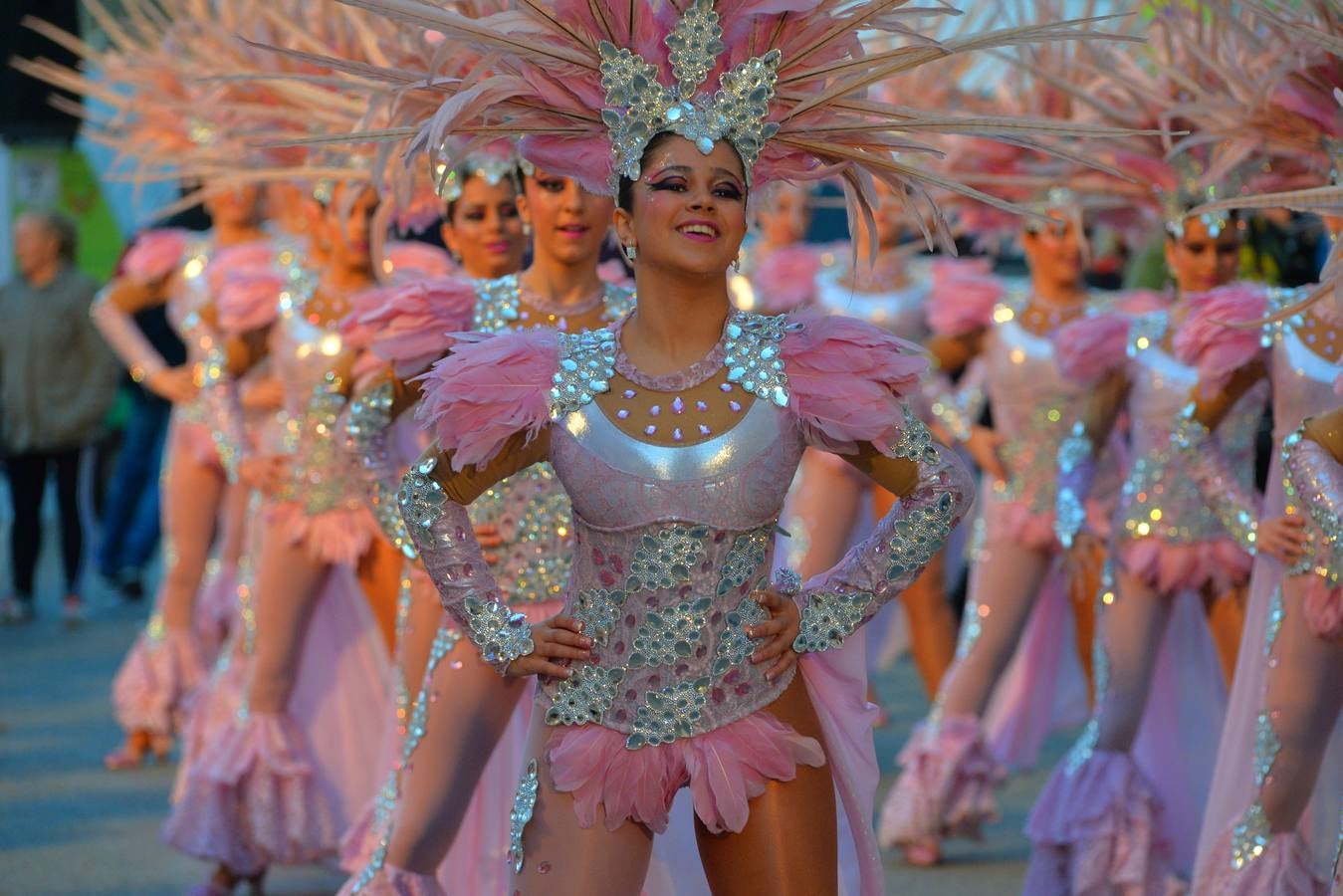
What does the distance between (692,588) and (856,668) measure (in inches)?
16.6

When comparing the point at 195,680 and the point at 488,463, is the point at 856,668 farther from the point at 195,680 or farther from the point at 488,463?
the point at 195,680

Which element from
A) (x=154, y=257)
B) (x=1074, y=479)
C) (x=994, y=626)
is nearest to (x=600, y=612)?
(x=1074, y=479)

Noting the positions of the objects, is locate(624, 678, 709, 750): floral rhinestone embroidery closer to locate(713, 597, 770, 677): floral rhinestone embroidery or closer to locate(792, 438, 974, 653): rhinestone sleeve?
locate(713, 597, 770, 677): floral rhinestone embroidery

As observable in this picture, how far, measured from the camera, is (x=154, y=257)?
28.6 feet

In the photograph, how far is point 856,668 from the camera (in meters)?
3.90

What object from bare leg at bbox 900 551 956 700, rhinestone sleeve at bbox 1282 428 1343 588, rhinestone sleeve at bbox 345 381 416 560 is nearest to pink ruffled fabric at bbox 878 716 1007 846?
bare leg at bbox 900 551 956 700

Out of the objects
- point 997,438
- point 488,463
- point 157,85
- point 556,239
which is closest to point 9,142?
point 157,85

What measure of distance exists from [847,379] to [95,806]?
15.1 ft

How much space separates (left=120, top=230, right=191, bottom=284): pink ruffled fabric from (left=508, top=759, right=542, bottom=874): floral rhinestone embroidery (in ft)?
18.0

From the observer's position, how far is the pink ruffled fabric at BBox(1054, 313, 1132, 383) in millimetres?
6281

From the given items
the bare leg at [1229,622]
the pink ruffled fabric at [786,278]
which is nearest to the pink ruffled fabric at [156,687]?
the pink ruffled fabric at [786,278]

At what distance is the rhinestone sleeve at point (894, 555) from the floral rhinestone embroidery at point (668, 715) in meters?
0.22

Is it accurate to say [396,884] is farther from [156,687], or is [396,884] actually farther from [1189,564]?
[156,687]

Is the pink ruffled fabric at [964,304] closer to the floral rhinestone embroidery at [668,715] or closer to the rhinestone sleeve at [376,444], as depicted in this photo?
the rhinestone sleeve at [376,444]
